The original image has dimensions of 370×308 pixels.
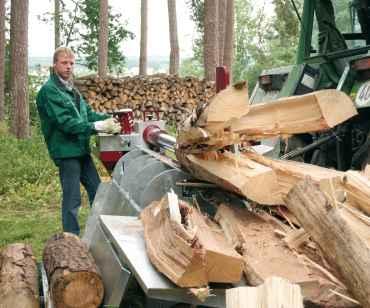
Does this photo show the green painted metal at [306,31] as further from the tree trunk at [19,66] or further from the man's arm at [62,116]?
the tree trunk at [19,66]

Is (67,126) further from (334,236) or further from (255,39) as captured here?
(255,39)

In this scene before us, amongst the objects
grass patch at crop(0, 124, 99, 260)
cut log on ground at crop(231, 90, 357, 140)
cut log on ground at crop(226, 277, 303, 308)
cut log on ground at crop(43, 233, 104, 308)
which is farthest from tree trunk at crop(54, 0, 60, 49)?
cut log on ground at crop(226, 277, 303, 308)

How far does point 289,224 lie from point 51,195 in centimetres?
682

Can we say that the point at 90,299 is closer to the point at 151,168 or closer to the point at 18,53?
the point at 151,168

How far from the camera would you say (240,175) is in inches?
150

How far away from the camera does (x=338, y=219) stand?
115 inches

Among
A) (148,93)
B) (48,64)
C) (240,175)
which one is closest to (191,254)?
(240,175)

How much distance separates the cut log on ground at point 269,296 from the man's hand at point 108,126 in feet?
12.8

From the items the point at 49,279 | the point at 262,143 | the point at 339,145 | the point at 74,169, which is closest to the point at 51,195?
the point at 74,169

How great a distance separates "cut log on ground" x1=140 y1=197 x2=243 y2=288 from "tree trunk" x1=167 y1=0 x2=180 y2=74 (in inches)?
740

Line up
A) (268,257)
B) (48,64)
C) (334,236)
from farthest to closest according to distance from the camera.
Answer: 1. (48,64)
2. (268,257)
3. (334,236)

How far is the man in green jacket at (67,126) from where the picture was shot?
20.8 ft

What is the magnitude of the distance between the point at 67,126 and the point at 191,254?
356cm

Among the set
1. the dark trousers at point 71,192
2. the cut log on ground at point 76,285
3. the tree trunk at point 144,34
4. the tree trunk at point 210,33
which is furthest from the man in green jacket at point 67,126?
the tree trunk at point 144,34
